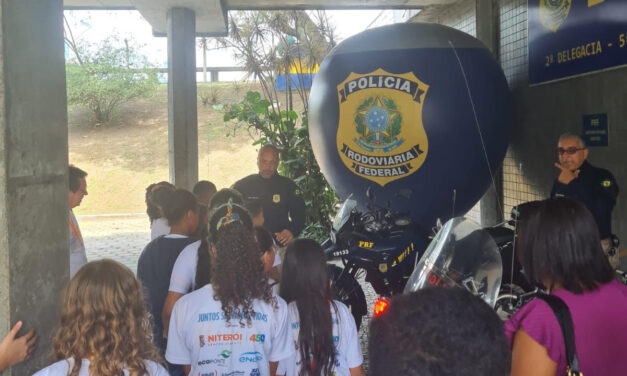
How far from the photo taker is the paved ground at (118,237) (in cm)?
1097

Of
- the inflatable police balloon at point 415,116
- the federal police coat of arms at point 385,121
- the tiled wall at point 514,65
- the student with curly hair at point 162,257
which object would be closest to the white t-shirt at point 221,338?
the student with curly hair at point 162,257

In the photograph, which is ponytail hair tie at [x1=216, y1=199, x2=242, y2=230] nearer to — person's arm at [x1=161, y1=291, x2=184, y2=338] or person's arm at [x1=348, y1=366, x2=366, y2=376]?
person's arm at [x1=161, y1=291, x2=184, y2=338]

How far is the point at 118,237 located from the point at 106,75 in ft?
57.8

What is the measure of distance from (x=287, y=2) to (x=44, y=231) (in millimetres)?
7315

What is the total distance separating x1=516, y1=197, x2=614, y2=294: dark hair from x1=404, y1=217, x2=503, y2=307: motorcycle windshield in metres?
0.35

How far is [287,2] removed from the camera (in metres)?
9.61

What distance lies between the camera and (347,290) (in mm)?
4719

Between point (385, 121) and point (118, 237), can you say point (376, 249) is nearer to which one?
point (385, 121)

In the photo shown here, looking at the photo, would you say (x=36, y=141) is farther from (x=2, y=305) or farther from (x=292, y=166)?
(x=292, y=166)

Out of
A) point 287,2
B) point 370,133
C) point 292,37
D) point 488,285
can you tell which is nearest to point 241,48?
point 292,37

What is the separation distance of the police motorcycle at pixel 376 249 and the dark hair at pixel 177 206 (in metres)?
1.35

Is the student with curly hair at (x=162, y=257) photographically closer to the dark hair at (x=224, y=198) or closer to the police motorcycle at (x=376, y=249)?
the dark hair at (x=224, y=198)

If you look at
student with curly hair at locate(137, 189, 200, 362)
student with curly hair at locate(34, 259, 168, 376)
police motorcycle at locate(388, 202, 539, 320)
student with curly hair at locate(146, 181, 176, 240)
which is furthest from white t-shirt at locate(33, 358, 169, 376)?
student with curly hair at locate(146, 181, 176, 240)

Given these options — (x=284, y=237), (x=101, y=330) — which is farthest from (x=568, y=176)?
(x=101, y=330)
